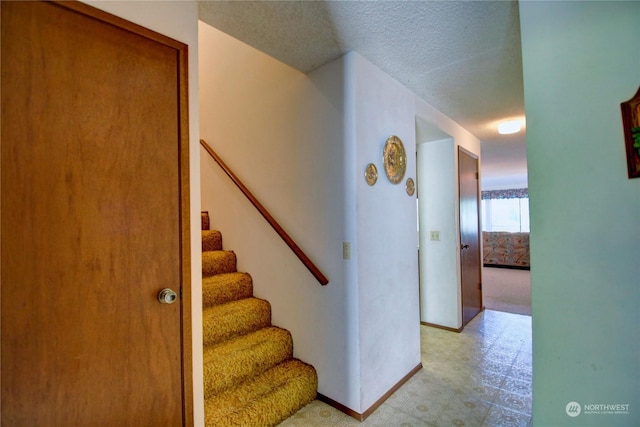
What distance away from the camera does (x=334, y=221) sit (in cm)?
A: 183

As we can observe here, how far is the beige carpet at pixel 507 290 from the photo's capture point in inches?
153

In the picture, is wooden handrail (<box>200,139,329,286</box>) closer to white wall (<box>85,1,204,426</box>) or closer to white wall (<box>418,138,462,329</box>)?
white wall (<box>85,1,204,426</box>)

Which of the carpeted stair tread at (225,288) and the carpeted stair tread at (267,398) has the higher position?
the carpeted stair tread at (225,288)

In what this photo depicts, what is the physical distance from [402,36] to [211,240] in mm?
2175

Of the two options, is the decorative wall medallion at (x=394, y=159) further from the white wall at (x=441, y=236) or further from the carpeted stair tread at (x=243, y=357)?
the carpeted stair tread at (x=243, y=357)

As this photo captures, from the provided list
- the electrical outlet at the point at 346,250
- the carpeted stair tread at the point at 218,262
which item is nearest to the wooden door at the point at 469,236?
the electrical outlet at the point at 346,250

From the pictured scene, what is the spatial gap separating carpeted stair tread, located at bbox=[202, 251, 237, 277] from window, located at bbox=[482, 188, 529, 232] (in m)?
9.34

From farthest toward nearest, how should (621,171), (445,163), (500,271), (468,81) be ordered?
(500,271) → (445,163) → (468,81) → (621,171)

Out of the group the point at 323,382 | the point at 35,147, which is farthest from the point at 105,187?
the point at 323,382

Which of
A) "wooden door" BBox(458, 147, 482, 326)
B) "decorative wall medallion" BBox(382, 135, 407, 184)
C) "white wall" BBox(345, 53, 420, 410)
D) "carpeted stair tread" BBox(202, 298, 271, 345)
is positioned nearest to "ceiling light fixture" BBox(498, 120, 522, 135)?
"wooden door" BBox(458, 147, 482, 326)

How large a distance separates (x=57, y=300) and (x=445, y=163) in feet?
11.2

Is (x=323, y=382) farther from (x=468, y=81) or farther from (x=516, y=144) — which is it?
(x=516, y=144)

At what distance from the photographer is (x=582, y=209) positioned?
42.8 inches

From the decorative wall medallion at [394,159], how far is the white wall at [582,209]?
938 millimetres
